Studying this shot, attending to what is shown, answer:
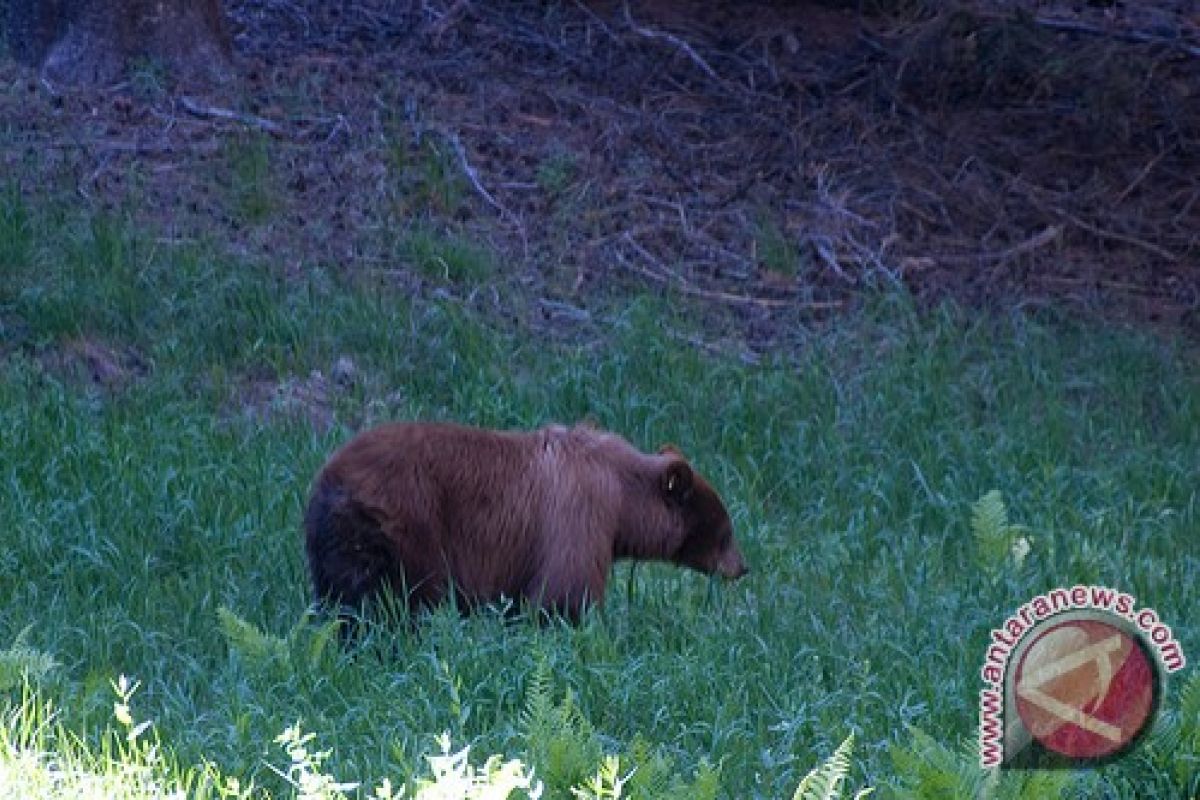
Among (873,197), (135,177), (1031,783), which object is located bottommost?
(873,197)

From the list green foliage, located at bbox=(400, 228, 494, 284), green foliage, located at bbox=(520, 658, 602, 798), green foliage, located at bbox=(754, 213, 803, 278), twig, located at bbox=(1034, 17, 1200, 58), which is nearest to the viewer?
green foliage, located at bbox=(520, 658, 602, 798)

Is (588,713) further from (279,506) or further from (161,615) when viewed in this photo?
(279,506)

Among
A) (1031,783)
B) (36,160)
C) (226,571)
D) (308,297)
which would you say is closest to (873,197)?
(308,297)

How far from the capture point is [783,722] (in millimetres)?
6590

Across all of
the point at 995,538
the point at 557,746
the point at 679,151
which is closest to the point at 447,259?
the point at 679,151

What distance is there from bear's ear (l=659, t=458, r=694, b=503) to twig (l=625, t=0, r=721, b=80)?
7.31 metres

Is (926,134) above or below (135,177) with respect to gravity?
below

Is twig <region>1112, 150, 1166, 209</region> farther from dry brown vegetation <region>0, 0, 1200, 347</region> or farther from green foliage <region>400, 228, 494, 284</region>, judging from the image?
green foliage <region>400, 228, 494, 284</region>

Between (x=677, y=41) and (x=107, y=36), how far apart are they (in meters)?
4.06

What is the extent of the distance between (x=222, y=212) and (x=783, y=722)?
7.00 m

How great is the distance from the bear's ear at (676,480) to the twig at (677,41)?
7307 mm

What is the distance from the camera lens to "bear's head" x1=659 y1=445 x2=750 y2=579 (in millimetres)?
8266

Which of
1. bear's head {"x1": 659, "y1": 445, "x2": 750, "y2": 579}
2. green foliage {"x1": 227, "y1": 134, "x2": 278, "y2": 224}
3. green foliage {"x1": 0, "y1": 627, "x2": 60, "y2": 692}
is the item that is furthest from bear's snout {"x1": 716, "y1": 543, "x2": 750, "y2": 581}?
green foliage {"x1": 227, "y1": 134, "x2": 278, "y2": 224}

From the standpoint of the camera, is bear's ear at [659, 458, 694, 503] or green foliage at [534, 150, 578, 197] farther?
green foliage at [534, 150, 578, 197]
